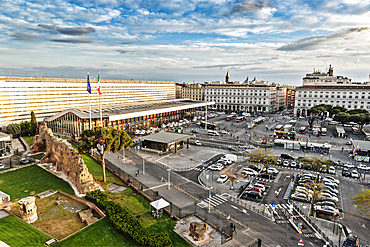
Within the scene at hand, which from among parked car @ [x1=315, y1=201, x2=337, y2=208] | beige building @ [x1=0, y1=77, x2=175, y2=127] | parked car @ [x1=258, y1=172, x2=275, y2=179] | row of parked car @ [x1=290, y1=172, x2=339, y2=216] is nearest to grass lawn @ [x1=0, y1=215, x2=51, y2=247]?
row of parked car @ [x1=290, y1=172, x2=339, y2=216]

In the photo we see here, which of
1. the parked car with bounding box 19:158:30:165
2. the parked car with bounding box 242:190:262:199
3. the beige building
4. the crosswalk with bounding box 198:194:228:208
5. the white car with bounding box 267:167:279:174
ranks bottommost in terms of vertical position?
the crosswalk with bounding box 198:194:228:208

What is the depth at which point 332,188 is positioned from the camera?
1697 inches

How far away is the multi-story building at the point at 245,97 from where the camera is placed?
523 ft

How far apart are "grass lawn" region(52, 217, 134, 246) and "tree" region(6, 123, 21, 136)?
59019mm

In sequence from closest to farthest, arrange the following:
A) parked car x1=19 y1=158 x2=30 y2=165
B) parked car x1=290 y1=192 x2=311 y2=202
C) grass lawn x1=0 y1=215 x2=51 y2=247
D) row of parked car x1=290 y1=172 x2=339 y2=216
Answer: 1. grass lawn x1=0 y1=215 x2=51 y2=247
2. row of parked car x1=290 y1=172 x2=339 y2=216
3. parked car x1=290 y1=192 x2=311 y2=202
4. parked car x1=19 y1=158 x2=30 y2=165

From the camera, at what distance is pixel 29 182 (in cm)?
4166

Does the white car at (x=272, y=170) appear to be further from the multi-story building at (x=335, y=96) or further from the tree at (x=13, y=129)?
the multi-story building at (x=335, y=96)

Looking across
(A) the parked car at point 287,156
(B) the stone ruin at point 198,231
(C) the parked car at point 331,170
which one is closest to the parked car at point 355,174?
(C) the parked car at point 331,170

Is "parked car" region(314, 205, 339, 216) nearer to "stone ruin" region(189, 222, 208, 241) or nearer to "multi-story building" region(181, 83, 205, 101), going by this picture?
"stone ruin" region(189, 222, 208, 241)

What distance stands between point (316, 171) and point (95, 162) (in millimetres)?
49959

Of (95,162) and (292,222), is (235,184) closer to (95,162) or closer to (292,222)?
(292,222)

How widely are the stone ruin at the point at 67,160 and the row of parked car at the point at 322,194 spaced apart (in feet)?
113

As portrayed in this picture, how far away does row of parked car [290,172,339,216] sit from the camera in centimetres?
3566

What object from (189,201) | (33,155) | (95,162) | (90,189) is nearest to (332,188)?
(189,201)
